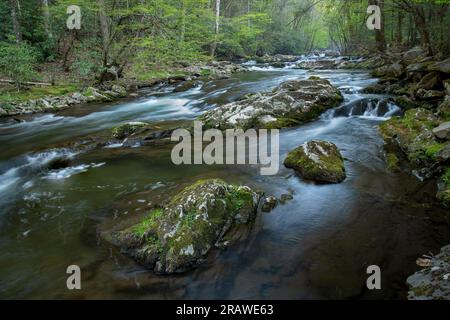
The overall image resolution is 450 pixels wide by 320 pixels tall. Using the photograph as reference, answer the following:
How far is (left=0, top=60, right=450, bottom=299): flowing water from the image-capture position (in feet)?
12.8

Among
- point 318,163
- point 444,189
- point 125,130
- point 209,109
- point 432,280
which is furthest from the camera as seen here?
point 209,109

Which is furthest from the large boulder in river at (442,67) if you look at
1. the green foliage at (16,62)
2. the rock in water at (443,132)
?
the green foliage at (16,62)

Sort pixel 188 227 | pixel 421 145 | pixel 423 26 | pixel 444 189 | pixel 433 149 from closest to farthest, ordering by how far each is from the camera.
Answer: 1. pixel 188 227
2. pixel 444 189
3. pixel 433 149
4. pixel 421 145
5. pixel 423 26

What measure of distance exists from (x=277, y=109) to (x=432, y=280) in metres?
6.88

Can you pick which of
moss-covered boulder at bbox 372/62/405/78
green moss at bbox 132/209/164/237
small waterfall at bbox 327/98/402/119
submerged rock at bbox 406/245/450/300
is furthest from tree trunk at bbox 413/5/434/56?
green moss at bbox 132/209/164/237

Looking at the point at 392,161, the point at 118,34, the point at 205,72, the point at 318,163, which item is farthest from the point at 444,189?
the point at 205,72

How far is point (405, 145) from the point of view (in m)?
7.36

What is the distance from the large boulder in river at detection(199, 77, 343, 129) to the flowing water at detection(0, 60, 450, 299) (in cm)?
96

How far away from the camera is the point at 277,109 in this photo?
9.92 metres

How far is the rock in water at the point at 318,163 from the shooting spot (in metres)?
6.14

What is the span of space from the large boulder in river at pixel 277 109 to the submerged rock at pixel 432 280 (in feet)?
19.7

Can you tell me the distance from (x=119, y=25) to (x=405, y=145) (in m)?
14.5

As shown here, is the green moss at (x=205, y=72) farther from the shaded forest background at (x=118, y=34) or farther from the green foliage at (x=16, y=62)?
the green foliage at (x=16, y=62)

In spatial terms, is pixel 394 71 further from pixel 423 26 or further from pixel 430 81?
pixel 430 81
